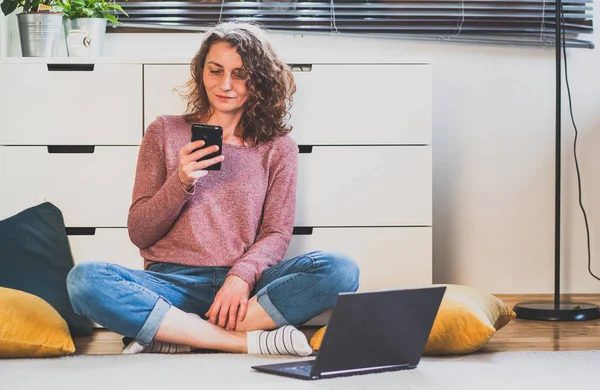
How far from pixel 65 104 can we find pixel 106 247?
414 millimetres

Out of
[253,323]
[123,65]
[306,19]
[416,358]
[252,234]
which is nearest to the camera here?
[416,358]

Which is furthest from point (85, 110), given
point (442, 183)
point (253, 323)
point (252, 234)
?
point (442, 183)

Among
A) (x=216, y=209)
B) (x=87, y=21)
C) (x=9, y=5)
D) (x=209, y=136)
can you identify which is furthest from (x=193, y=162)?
(x=9, y=5)

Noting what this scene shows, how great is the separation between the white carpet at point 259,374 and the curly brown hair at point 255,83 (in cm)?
62

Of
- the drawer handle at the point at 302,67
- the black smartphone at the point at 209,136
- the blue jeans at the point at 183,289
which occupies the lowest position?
the blue jeans at the point at 183,289

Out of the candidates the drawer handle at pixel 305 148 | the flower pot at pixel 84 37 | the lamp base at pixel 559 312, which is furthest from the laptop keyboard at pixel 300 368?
the flower pot at pixel 84 37

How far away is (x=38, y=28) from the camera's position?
8.90 feet

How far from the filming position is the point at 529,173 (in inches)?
122

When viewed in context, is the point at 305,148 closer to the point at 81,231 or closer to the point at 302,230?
the point at 302,230

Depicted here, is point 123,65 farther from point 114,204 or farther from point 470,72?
point 470,72

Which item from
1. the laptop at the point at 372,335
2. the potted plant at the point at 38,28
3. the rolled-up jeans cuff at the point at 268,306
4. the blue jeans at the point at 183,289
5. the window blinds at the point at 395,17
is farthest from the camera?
the window blinds at the point at 395,17

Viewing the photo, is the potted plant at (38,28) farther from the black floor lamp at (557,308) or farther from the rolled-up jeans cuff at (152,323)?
the black floor lamp at (557,308)

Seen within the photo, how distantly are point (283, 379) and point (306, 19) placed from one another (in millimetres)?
1595

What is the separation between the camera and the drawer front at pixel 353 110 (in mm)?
2639
